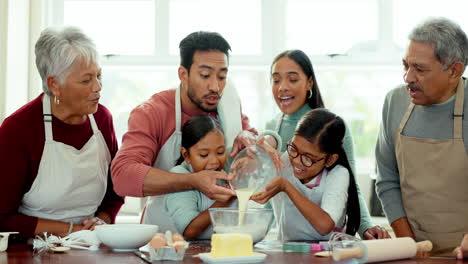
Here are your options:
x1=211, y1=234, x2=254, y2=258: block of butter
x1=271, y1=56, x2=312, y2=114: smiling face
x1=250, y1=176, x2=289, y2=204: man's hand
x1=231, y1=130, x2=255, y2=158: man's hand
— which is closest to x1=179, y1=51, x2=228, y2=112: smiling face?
x1=231, y1=130, x2=255, y2=158: man's hand

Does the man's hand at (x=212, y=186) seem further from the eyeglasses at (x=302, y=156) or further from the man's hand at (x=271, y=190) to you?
the eyeglasses at (x=302, y=156)

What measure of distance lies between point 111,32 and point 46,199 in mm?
2034

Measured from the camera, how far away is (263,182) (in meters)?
2.19

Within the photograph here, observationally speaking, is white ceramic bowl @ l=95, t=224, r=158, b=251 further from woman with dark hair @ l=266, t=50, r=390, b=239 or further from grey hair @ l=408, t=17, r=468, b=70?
grey hair @ l=408, t=17, r=468, b=70

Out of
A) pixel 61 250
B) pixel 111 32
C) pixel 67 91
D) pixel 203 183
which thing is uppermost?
pixel 111 32

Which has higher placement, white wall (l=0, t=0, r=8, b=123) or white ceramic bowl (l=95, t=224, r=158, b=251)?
white wall (l=0, t=0, r=8, b=123)

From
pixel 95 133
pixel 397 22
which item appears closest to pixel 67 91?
pixel 95 133

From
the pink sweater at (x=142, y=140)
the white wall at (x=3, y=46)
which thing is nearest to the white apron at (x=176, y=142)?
the pink sweater at (x=142, y=140)

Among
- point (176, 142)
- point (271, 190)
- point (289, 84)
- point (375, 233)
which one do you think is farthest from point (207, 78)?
point (375, 233)

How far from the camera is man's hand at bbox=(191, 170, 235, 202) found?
7.05 ft

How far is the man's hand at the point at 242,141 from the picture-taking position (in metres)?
2.44

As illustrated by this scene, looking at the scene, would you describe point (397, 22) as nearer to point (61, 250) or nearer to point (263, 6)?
point (263, 6)

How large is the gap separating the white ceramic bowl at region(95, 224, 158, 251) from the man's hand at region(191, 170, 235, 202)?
0.30 meters

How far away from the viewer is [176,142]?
2.54 m
